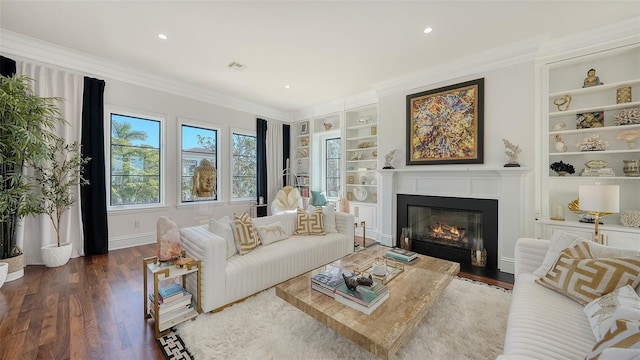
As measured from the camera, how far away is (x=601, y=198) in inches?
88.3

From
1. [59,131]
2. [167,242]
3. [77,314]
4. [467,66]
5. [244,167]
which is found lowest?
[77,314]

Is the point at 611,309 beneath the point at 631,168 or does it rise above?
beneath

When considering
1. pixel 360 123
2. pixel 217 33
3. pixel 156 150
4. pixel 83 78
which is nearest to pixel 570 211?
pixel 360 123

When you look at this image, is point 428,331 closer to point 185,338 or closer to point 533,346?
point 533,346

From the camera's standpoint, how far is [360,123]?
207 inches

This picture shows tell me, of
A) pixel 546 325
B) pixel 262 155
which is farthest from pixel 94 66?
pixel 546 325

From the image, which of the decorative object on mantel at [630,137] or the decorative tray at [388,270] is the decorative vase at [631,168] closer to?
the decorative object on mantel at [630,137]

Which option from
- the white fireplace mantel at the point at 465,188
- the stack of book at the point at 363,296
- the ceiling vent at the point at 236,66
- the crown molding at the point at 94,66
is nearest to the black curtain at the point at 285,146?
the crown molding at the point at 94,66

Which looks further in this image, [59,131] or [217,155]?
[217,155]

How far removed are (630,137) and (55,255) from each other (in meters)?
6.94

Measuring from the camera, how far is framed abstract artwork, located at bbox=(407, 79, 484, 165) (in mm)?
3455

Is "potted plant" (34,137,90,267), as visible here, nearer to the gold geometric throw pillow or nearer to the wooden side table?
the wooden side table

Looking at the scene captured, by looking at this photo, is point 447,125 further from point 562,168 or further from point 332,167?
point 332,167

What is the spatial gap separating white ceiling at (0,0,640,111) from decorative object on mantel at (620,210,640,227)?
81.4 inches
